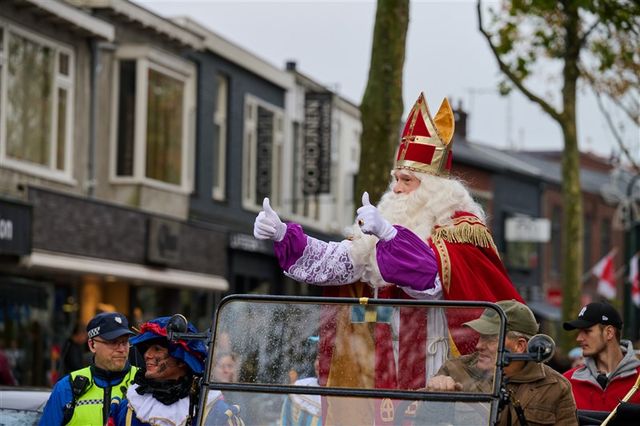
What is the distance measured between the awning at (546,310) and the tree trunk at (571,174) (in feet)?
74.8

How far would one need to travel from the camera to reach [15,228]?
72.8ft

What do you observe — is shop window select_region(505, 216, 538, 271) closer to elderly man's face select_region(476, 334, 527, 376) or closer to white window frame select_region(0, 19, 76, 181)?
white window frame select_region(0, 19, 76, 181)

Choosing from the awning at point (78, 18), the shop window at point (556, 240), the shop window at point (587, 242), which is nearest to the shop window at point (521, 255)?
the shop window at point (556, 240)

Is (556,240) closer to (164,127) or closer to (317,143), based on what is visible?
(317,143)

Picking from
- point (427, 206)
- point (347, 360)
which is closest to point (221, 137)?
point (427, 206)

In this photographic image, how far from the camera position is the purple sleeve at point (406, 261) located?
6.34m

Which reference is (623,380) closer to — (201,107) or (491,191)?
(201,107)

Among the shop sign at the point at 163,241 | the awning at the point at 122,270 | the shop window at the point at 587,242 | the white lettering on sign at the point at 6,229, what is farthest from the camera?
the shop window at the point at 587,242

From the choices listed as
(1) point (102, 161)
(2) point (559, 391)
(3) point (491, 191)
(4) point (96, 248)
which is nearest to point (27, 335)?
(4) point (96, 248)

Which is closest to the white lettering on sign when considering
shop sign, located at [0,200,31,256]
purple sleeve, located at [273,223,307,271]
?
shop sign, located at [0,200,31,256]

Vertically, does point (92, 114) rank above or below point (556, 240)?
above

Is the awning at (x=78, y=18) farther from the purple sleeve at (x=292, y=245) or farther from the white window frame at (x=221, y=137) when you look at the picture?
the purple sleeve at (x=292, y=245)

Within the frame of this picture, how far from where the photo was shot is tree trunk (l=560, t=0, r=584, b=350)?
84.9 ft

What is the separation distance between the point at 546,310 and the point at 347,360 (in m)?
46.8
